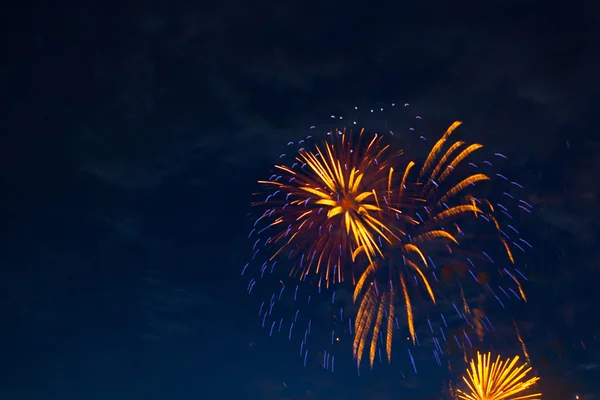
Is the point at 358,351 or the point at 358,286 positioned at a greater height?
the point at 358,286

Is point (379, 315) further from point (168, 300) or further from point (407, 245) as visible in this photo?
point (168, 300)

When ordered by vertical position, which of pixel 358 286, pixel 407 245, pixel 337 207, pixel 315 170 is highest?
pixel 315 170

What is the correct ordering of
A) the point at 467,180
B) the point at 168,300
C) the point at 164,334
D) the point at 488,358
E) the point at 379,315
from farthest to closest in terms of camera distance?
the point at 164,334 → the point at 168,300 → the point at 488,358 → the point at 379,315 → the point at 467,180

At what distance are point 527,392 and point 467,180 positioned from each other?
80.7ft

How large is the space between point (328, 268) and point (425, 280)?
5.16 m

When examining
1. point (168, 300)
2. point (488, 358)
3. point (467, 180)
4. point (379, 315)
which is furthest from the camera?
point (168, 300)

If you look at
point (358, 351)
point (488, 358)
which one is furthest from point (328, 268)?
point (488, 358)

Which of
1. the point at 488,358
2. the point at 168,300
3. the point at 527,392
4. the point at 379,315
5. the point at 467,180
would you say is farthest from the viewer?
the point at 168,300

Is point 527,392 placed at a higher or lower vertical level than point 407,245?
lower

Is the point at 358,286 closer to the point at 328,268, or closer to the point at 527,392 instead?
the point at 328,268

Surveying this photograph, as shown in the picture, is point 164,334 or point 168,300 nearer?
point 168,300

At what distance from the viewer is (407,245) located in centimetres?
2158

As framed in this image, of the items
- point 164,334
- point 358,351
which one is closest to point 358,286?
point 358,351

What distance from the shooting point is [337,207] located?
2100 centimetres
